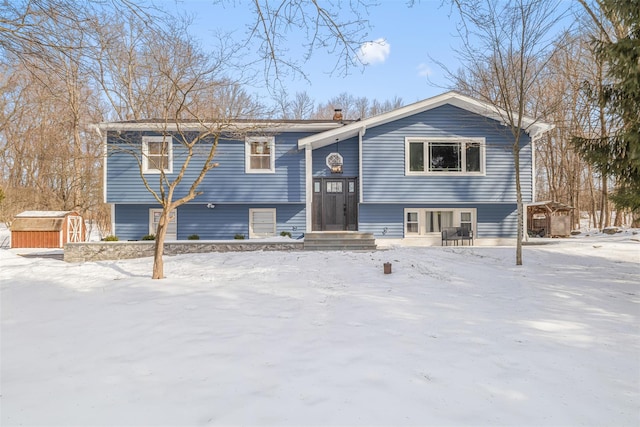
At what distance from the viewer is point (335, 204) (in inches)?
558

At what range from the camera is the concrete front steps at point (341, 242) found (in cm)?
1112

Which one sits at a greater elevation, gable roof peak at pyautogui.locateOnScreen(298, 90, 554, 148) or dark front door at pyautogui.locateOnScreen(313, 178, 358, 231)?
gable roof peak at pyautogui.locateOnScreen(298, 90, 554, 148)

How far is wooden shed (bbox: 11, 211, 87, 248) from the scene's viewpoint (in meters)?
14.3

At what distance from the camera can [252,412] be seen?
2.61 m

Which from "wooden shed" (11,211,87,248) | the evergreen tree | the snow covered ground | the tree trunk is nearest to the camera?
the snow covered ground

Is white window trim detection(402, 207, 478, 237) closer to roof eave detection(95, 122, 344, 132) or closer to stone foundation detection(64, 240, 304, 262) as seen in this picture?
roof eave detection(95, 122, 344, 132)

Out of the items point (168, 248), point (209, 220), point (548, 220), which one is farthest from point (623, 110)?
point (548, 220)

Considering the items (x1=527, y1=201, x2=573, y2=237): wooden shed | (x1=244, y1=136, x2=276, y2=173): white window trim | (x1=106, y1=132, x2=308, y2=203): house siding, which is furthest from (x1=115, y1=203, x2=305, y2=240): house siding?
(x1=527, y1=201, x2=573, y2=237): wooden shed

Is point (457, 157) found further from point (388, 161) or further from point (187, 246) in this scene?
point (187, 246)

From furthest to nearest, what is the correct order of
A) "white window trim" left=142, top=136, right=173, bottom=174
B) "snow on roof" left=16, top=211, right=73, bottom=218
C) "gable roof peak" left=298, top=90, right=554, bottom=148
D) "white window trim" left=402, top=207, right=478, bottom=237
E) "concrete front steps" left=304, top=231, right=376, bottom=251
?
"snow on roof" left=16, top=211, right=73, bottom=218 < "white window trim" left=402, top=207, right=478, bottom=237 < "white window trim" left=142, top=136, right=173, bottom=174 < "gable roof peak" left=298, top=90, right=554, bottom=148 < "concrete front steps" left=304, top=231, right=376, bottom=251

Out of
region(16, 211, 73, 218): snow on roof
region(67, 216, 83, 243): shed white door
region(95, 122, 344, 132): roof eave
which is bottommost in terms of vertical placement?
region(67, 216, 83, 243): shed white door

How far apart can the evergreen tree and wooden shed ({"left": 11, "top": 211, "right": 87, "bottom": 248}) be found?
17.5m

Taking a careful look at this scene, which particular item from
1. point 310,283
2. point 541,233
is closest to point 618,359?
point 310,283

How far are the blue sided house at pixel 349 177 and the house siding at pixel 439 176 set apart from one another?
4 centimetres
